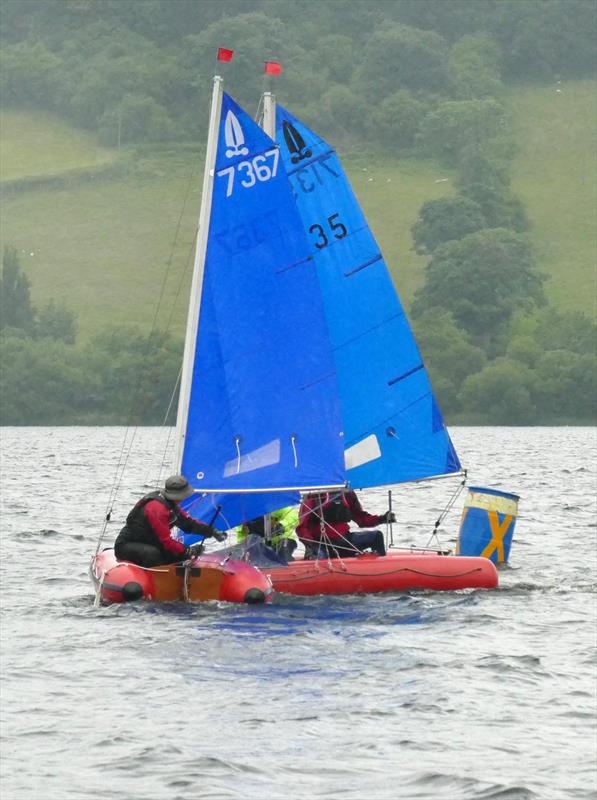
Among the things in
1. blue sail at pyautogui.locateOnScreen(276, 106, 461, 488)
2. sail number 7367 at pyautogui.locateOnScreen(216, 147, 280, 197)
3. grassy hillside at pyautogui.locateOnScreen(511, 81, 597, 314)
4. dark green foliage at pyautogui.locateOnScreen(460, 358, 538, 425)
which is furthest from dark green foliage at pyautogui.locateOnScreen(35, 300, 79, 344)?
sail number 7367 at pyautogui.locateOnScreen(216, 147, 280, 197)

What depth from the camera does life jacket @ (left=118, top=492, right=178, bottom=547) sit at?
22406 mm

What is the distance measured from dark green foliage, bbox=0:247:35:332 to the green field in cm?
458

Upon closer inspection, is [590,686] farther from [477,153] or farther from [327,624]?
[477,153]

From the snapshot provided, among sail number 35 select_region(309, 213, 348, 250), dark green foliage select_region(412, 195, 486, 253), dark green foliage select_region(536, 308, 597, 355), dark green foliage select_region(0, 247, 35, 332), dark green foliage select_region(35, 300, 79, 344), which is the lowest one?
sail number 35 select_region(309, 213, 348, 250)

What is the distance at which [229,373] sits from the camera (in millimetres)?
24062

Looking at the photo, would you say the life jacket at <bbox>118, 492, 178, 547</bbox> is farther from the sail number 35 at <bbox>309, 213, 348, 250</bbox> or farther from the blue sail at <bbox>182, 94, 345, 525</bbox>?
the sail number 35 at <bbox>309, 213, 348, 250</bbox>

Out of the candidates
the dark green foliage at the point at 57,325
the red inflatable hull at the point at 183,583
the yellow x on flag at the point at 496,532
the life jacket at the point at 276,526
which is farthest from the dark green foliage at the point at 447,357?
the red inflatable hull at the point at 183,583

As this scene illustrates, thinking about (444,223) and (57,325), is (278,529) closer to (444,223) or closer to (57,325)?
(57,325)

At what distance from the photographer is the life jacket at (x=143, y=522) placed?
22.4 m

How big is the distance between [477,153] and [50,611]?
17081cm

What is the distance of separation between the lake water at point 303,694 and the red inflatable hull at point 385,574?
294 millimetres

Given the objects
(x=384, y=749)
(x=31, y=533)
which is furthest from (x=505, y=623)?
Answer: (x=31, y=533)

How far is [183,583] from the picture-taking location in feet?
74.1

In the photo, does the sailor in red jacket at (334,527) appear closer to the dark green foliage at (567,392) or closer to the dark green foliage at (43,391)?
the dark green foliage at (567,392)
